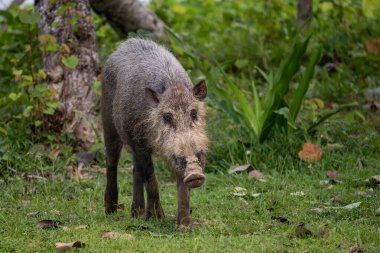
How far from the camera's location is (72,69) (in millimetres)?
7746

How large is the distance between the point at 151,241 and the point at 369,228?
1534mm

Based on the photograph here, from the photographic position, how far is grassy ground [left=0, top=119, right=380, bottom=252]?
4.68 metres

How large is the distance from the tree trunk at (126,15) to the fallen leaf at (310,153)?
3.55 metres

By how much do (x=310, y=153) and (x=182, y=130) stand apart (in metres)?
2.45

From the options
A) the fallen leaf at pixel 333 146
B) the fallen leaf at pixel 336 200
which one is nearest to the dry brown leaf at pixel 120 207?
the fallen leaf at pixel 336 200

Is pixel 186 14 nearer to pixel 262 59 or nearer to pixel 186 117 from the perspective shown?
pixel 262 59

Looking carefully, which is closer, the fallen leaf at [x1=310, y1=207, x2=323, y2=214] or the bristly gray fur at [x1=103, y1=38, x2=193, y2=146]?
the bristly gray fur at [x1=103, y1=38, x2=193, y2=146]

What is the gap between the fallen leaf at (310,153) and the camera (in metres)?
7.06

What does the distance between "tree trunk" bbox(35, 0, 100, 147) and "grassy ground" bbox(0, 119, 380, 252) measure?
1.76 ft

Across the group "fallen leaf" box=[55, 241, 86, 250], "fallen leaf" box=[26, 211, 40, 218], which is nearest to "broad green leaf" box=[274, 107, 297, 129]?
"fallen leaf" box=[26, 211, 40, 218]

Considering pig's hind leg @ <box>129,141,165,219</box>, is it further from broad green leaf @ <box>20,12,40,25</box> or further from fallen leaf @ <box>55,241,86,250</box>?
broad green leaf @ <box>20,12,40,25</box>

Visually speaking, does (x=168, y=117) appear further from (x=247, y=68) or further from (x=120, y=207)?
(x=247, y=68)

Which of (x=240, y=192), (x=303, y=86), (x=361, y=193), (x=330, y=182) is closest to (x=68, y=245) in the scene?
(x=240, y=192)

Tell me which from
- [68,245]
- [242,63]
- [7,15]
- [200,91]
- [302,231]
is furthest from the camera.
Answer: [242,63]
